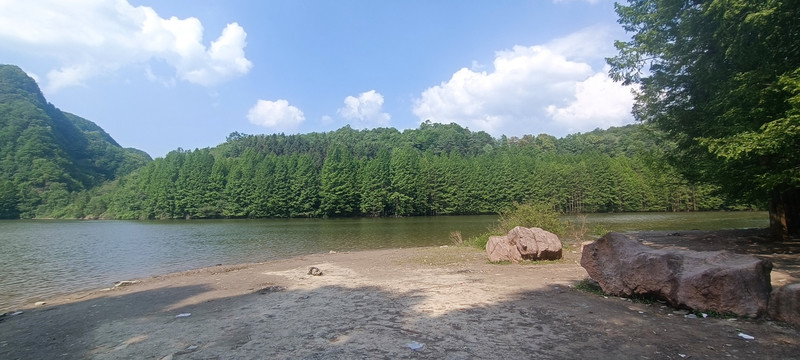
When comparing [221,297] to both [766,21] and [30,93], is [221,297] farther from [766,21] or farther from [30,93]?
[30,93]

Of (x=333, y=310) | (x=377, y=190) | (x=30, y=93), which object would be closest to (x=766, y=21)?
(x=333, y=310)

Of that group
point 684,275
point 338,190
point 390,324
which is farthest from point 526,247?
point 338,190

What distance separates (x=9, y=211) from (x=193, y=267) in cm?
10401

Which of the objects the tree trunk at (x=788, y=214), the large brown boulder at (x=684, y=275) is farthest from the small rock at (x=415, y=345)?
the tree trunk at (x=788, y=214)

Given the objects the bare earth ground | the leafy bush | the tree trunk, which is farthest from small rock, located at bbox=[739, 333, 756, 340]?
the leafy bush

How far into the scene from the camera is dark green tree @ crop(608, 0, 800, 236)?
39.8 ft

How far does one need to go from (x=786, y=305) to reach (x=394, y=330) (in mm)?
6754

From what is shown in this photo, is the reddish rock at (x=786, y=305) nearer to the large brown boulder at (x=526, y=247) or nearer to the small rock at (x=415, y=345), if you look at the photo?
the small rock at (x=415, y=345)

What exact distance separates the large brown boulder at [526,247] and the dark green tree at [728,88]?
21.0ft

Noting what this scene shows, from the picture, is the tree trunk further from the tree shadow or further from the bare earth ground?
the tree shadow

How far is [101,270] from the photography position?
21.2 meters

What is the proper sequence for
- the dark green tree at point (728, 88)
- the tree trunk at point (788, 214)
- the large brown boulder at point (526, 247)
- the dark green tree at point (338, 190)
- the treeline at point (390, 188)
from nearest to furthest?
the dark green tree at point (728, 88) → the large brown boulder at point (526, 247) → the tree trunk at point (788, 214) → the dark green tree at point (338, 190) → the treeline at point (390, 188)

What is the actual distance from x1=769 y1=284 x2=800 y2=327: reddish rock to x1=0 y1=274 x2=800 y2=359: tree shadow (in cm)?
27

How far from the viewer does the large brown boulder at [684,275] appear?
714 centimetres
